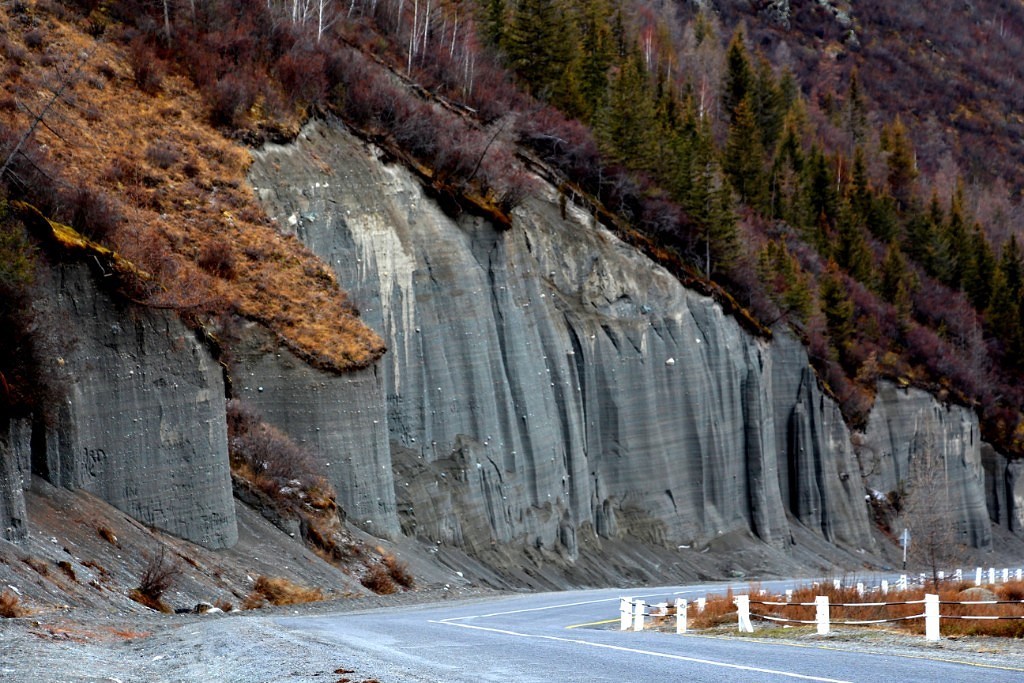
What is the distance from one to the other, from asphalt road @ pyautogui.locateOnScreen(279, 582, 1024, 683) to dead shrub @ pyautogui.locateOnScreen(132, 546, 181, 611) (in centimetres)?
342

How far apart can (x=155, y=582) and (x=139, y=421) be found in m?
6.16

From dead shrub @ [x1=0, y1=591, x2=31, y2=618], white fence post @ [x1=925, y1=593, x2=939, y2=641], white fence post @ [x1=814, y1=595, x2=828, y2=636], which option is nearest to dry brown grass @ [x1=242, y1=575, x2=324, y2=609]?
dead shrub @ [x1=0, y1=591, x2=31, y2=618]

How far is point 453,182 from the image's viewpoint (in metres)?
48.0

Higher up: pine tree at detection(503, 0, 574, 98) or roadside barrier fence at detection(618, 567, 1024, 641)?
pine tree at detection(503, 0, 574, 98)

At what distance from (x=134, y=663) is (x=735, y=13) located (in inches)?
6270

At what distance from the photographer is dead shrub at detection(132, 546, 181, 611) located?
23469 mm

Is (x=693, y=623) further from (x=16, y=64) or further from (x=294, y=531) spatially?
(x=16, y=64)

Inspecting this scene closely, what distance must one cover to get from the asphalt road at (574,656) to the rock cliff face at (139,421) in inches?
311

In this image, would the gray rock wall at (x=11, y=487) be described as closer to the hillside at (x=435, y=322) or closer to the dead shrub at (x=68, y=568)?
the hillside at (x=435, y=322)

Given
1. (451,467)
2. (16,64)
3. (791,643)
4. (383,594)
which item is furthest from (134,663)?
(16,64)

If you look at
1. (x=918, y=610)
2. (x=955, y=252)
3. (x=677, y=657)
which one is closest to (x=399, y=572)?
(x=918, y=610)

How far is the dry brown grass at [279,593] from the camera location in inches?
1079

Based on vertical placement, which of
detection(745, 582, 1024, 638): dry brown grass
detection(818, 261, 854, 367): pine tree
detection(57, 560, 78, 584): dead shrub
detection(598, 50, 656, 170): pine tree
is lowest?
detection(745, 582, 1024, 638): dry brown grass

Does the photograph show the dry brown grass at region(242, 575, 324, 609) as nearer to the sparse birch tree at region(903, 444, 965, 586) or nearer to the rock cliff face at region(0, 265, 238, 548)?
the rock cliff face at region(0, 265, 238, 548)
